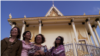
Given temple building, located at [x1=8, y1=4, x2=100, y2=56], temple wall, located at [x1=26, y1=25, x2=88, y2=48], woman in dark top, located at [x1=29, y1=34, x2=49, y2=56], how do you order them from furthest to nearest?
temple wall, located at [x1=26, y1=25, x2=88, y2=48] < temple building, located at [x1=8, y1=4, x2=100, y2=56] < woman in dark top, located at [x1=29, y1=34, x2=49, y2=56]

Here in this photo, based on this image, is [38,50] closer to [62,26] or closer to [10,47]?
[10,47]

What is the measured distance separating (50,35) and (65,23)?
2.42 metres

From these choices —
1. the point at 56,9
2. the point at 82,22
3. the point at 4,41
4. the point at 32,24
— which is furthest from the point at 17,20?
the point at 82,22

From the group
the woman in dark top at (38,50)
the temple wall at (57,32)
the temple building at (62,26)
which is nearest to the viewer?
the woman in dark top at (38,50)

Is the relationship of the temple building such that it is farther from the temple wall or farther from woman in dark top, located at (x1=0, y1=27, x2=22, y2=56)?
woman in dark top, located at (x1=0, y1=27, x2=22, y2=56)

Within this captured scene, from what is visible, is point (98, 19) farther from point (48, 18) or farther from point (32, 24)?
point (32, 24)

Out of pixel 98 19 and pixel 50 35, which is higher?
pixel 98 19

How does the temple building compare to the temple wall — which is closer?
the temple building

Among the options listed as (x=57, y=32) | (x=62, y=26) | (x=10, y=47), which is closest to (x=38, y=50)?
(x=10, y=47)

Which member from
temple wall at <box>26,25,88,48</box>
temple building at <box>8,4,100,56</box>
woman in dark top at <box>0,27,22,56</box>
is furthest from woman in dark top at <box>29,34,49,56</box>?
temple wall at <box>26,25,88,48</box>

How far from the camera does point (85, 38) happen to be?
335 inches

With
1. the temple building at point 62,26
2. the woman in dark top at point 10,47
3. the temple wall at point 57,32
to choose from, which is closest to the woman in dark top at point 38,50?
the woman in dark top at point 10,47

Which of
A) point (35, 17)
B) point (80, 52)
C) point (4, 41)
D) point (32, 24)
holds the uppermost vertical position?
point (35, 17)

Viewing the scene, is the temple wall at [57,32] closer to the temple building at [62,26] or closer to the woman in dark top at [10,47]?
the temple building at [62,26]
